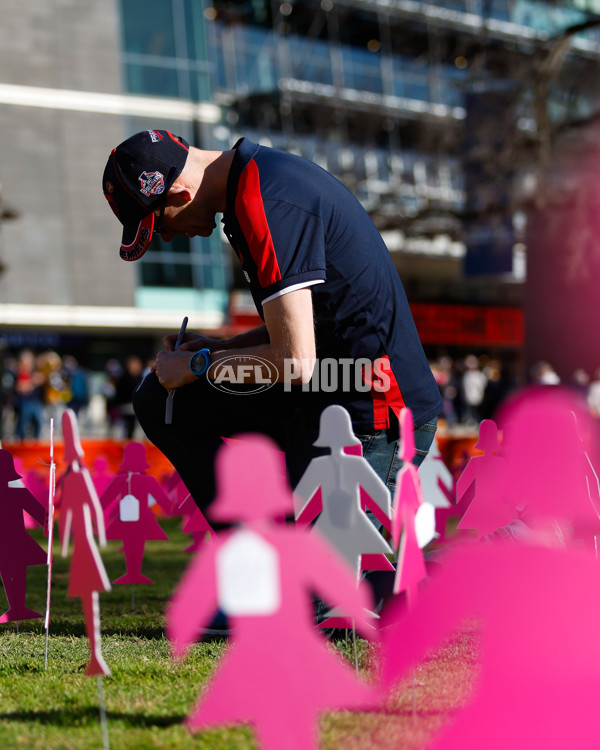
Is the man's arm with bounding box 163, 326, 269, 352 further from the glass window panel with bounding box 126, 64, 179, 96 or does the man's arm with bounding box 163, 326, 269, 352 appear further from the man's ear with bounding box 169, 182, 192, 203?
the glass window panel with bounding box 126, 64, 179, 96

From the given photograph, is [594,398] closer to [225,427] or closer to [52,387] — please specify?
[225,427]

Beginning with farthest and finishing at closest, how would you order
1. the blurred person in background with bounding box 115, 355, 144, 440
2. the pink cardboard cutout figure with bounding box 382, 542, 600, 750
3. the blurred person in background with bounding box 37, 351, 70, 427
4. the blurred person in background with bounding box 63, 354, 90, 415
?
1. the blurred person in background with bounding box 63, 354, 90, 415
2. the blurred person in background with bounding box 37, 351, 70, 427
3. the blurred person in background with bounding box 115, 355, 144, 440
4. the pink cardboard cutout figure with bounding box 382, 542, 600, 750

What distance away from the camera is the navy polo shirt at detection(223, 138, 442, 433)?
243 centimetres

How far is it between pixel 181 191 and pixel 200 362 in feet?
1.65

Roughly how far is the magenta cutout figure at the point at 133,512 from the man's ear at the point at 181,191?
1.68 m

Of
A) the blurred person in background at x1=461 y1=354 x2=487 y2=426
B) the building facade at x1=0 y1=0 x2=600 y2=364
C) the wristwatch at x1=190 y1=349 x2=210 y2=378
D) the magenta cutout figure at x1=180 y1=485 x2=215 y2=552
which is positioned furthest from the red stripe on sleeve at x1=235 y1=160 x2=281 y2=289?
the building facade at x1=0 y1=0 x2=600 y2=364

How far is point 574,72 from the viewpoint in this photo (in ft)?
41.6

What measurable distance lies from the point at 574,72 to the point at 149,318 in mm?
17593

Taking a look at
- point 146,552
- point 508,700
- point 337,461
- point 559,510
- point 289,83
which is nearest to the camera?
point 508,700

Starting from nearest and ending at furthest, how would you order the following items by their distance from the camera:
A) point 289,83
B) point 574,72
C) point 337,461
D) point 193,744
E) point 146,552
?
point 193,744
point 337,461
point 146,552
point 574,72
point 289,83

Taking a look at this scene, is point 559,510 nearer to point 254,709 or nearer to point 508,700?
point 508,700

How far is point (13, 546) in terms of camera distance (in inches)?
115

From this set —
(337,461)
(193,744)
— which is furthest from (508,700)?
(337,461)

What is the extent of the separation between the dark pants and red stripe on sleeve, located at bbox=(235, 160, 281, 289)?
18.1 inches
